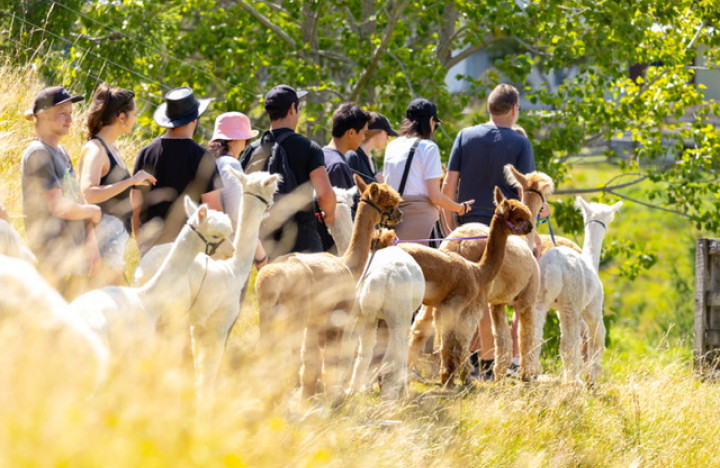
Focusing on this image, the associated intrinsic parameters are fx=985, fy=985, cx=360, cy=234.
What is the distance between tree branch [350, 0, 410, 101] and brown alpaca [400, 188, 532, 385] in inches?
273

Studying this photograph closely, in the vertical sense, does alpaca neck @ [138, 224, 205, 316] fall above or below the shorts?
above

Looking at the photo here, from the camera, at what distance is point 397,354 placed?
5781 mm

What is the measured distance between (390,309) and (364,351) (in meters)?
0.29

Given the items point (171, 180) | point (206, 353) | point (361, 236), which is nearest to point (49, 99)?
point (171, 180)

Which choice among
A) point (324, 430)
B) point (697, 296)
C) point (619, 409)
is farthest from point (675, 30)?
point (324, 430)

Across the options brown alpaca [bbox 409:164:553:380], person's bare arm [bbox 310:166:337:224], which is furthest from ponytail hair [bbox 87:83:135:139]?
brown alpaca [bbox 409:164:553:380]

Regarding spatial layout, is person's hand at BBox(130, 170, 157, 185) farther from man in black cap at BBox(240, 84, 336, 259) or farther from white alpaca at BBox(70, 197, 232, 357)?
man in black cap at BBox(240, 84, 336, 259)

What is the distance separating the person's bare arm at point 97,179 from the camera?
507cm

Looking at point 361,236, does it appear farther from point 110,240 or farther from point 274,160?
point 110,240

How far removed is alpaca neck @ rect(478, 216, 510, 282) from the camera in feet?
20.9

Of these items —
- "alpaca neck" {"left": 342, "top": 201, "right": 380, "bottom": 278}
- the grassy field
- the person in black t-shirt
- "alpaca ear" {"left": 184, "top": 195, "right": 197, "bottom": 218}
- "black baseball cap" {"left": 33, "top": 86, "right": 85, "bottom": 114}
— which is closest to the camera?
the grassy field

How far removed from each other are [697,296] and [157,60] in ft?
26.4

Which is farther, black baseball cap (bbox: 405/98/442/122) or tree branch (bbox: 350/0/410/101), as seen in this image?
tree branch (bbox: 350/0/410/101)

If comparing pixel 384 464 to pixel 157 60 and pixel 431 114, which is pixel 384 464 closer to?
pixel 431 114
